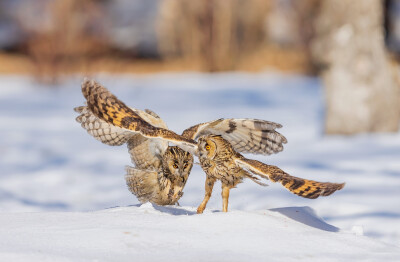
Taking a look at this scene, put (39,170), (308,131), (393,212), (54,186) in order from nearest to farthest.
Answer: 1. (393,212)
2. (54,186)
3. (39,170)
4. (308,131)

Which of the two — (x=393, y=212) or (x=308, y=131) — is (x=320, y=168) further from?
(x=308, y=131)

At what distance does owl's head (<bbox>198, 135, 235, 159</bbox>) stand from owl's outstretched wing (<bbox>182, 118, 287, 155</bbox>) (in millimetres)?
235

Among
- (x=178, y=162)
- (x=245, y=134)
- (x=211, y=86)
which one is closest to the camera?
(x=178, y=162)

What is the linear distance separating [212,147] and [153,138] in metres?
0.45

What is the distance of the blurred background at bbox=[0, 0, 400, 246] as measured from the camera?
723 cm

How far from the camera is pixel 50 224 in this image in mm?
3502

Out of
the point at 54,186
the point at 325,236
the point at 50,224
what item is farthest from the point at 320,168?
the point at 50,224

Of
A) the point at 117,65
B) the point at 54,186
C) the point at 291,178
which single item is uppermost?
the point at 117,65

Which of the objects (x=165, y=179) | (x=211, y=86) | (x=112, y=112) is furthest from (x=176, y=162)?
(x=211, y=86)

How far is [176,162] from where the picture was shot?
3.88m

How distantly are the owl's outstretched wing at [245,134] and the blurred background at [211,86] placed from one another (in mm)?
1304

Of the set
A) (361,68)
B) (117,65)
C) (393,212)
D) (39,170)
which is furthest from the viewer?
(117,65)

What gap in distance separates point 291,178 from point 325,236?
1.36 feet

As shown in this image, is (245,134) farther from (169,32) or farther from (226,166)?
(169,32)
